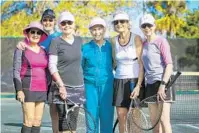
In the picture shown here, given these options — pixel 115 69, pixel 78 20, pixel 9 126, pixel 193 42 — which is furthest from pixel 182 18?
pixel 115 69

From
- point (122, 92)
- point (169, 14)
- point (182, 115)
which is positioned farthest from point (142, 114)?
point (169, 14)

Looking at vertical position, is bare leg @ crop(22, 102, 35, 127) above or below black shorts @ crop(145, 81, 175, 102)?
below

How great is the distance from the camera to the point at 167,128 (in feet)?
16.0

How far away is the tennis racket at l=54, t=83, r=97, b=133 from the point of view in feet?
15.8

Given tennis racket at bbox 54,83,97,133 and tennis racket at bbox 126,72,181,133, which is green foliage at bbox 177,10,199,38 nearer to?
tennis racket at bbox 126,72,181,133

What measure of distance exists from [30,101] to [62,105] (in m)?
0.35

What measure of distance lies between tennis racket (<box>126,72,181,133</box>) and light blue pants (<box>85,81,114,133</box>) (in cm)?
26

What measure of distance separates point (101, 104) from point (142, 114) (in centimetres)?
48

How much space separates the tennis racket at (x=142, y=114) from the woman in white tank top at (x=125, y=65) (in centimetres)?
9

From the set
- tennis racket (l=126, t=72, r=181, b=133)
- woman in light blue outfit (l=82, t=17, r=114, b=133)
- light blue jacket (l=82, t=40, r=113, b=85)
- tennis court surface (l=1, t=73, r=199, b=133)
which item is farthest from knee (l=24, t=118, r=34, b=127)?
tennis court surface (l=1, t=73, r=199, b=133)

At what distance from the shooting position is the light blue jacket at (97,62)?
16.2 ft

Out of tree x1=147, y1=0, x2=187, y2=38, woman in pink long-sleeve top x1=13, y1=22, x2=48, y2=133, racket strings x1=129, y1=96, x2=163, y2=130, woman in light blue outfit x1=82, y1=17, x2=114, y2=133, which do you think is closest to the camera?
woman in pink long-sleeve top x1=13, y1=22, x2=48, y2=133

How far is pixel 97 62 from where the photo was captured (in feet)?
16.2

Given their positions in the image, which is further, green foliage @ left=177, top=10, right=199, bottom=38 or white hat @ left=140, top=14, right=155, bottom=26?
→ green foliage @ left=177, top=10, right=199, bottom=38
